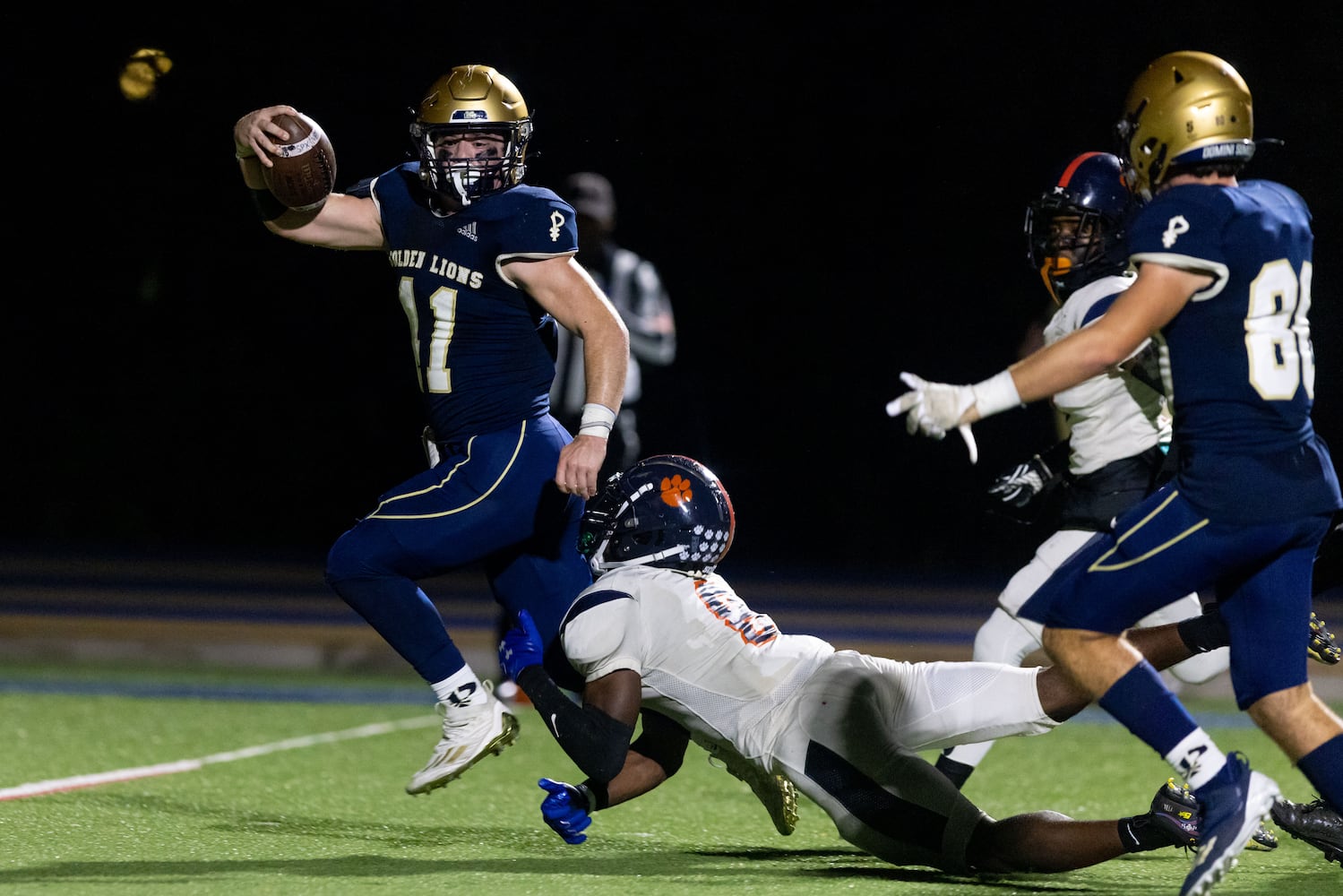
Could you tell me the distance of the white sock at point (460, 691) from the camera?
4.31m

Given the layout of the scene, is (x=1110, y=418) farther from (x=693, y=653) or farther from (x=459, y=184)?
(x=459, y=184)

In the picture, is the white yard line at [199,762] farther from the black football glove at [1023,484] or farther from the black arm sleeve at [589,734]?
the black football glove at [1023,484]

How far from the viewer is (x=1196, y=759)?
10.9ft

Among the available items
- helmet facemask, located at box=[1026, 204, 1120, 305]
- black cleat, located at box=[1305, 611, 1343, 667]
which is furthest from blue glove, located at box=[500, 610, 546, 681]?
black cleat, located at box=[1305, 611, 1343, 667]

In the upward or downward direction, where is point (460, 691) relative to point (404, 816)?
upward

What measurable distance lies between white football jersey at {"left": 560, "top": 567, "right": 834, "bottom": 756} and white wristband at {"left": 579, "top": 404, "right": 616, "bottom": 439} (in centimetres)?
44

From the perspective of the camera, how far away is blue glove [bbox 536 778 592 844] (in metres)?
3.96

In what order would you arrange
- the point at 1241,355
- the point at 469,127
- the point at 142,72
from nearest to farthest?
1. the point at 1241,355
2. the point at 469,127
3. the point at 142,72

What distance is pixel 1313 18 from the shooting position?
12.3 meters

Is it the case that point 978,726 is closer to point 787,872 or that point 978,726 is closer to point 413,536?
point 787,872

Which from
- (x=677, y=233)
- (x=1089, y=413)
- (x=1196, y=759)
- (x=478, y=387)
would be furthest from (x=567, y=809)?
(x=677, y=233)

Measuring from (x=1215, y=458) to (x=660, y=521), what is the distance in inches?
53.3

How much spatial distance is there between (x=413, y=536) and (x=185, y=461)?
40.5ft

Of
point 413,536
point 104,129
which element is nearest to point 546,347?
point 413,536
